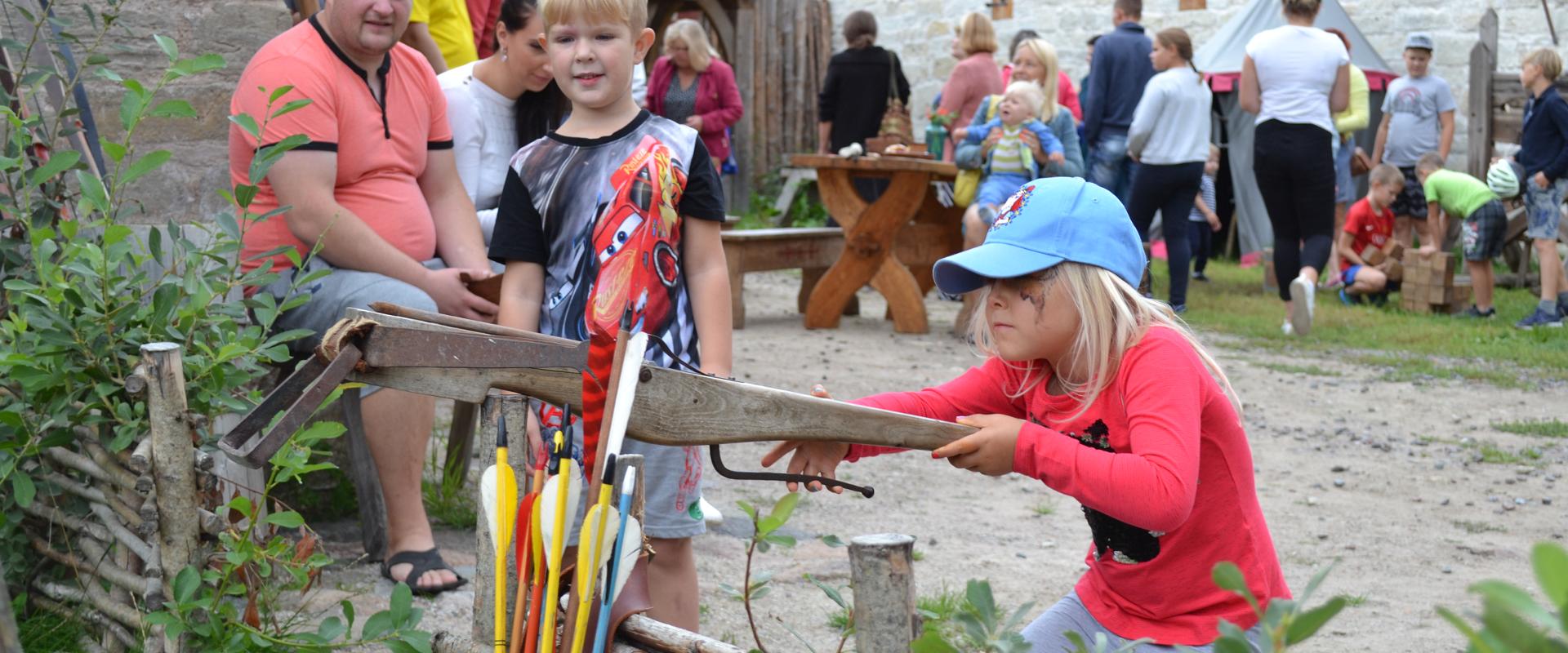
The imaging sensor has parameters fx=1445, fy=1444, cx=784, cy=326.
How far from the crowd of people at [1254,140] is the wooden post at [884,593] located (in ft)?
19.2

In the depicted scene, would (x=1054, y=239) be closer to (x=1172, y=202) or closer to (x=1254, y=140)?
(x=1172, y=202)

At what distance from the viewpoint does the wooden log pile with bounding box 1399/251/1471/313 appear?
29.7 ft

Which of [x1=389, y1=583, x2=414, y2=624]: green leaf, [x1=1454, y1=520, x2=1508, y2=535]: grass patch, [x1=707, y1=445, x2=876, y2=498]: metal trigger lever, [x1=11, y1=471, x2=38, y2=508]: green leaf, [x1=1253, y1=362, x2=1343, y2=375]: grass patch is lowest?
[x1=1253, y1=362, x2=1343, y2=375]: grass patch

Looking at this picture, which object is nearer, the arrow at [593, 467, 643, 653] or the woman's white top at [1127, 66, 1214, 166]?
the arrow at [593, 467, 643, 653]

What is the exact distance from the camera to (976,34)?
892cm

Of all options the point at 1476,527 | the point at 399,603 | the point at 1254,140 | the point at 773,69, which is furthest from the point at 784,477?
the point at 773,69

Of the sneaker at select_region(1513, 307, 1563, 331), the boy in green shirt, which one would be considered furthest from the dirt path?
the boy in green shirt

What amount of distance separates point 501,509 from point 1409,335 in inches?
296

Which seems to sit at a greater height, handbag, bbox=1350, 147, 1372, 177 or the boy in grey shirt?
the boy in grey shirt

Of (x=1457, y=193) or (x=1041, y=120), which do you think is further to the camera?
(x=1457, y=193)

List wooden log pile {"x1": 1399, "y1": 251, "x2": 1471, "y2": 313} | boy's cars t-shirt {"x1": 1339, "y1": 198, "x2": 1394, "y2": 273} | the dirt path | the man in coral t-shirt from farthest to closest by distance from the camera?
1. boy's cars t-shirt {"x1": 1339, "y1": 198, "x2": 1394, "y2": 273}
2. wooden log pile {"x1": 1399, "y1": 251, "x2": 1471, "y2": 313}
3. the dirt path
4. the man in coral t-shirt

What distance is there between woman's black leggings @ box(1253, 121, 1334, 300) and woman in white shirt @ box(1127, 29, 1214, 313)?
0.45 m

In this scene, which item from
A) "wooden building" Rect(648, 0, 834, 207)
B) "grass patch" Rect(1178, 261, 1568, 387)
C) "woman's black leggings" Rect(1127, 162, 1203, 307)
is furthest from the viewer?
"wooden building" Rect(648, 0, 834, 207)

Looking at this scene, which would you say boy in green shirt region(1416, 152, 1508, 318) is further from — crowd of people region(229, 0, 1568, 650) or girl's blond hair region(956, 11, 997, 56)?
crowd of people region(229, 0, 1568, 650)
